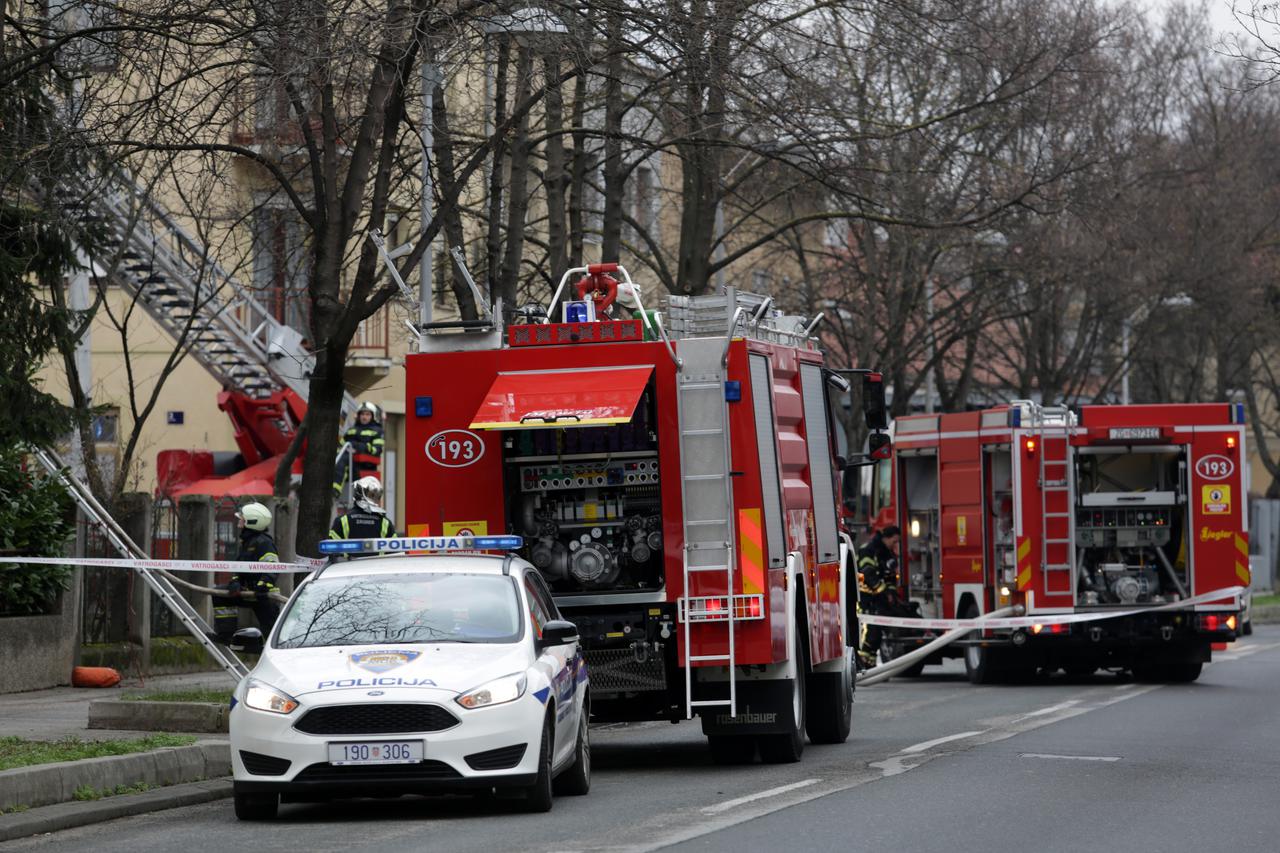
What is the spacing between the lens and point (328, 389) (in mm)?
16906

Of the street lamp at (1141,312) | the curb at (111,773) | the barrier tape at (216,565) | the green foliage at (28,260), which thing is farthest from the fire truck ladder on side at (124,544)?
the street lamp at (1141,312)

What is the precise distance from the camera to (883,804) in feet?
38.9

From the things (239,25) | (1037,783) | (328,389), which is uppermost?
(239,25)

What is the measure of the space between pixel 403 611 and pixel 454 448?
8.17 ft

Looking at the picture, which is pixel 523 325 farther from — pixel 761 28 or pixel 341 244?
pixel 761 28

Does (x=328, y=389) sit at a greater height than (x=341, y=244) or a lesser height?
lesser

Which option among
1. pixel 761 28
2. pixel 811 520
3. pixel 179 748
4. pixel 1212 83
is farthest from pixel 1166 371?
pixel 179 748

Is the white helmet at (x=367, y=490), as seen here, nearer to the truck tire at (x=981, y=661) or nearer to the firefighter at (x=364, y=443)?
the firefighter at (x=364, y=443)

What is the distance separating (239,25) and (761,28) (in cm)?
629

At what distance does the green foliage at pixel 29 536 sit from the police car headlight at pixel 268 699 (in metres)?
7.68

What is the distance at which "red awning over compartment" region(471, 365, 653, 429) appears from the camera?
13.5m

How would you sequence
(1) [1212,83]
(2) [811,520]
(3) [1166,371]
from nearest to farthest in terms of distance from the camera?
(2) [811,520], (1) [1212,83], (3) [1166,371]

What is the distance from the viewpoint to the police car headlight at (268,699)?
11.1 metres

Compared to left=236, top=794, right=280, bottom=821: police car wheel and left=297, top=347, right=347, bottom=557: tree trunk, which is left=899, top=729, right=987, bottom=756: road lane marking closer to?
left=297, top=347, right=347, bottom=557: tree trunk
